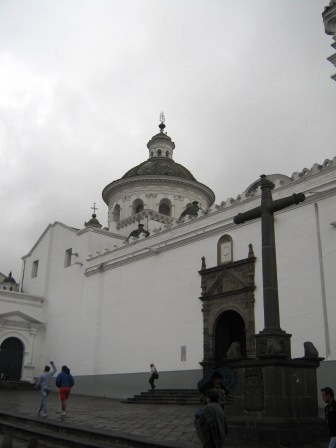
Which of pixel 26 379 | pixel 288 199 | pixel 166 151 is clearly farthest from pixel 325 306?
pixel 166 151

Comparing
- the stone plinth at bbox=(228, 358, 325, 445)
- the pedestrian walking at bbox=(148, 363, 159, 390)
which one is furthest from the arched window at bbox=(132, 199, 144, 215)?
the stone plinth at bbox=(228, 358, 325, 445)

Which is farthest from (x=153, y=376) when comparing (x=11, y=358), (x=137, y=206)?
(x=137, y=206)

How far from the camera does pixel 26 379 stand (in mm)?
25344

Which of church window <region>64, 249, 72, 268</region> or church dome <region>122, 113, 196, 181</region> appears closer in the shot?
church window <region>64, 249, 72, 268</region>

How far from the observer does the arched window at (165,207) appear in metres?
28.4

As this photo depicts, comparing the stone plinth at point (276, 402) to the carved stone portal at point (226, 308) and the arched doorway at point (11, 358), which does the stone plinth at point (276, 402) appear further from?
the arched doorway at point (11, 358)

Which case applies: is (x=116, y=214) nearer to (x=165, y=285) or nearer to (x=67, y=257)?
(x=67, y=257)

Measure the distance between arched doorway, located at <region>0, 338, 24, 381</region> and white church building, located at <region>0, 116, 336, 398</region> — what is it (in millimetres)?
51

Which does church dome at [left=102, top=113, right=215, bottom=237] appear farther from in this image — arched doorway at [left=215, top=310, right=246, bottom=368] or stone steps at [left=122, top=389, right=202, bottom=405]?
stone steps at [left=122, top=389, right=202, bottom=405]

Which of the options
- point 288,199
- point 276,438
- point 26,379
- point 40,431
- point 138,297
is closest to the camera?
point 276,438

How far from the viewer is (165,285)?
20.1 m

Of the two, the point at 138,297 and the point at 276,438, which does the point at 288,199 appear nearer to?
the point at 276,438

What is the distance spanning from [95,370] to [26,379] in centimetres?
489

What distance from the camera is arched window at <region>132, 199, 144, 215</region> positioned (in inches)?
1121
